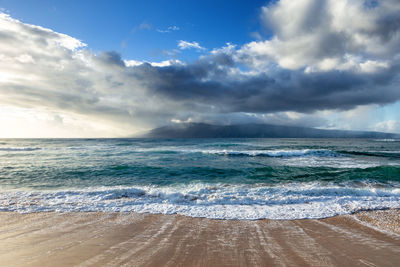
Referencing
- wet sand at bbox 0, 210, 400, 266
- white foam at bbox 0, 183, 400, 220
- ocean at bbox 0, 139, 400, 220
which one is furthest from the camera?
ocean at bbox 0, 139, 400, 220

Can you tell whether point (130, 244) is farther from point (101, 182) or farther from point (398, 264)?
point (101, 182)

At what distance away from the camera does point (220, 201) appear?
7.38 metres

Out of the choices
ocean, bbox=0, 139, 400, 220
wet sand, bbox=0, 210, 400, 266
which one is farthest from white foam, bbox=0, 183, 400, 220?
wet sand, bbox=0, 210, 400, 266

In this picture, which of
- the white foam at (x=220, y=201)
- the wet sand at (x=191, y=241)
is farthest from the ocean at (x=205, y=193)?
the wet sand at (x=191, y=241)

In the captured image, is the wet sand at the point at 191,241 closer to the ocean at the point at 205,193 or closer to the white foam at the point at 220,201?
the white foam at the point at 220,201

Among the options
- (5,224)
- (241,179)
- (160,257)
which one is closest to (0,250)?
(5,224)

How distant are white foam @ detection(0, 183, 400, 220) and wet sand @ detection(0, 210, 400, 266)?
0.54 metres

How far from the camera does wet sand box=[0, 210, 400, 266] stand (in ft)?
11.6

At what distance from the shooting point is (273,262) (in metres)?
3.48

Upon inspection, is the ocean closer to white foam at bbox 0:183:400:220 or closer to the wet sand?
white foam at bbox 0:183:400:220

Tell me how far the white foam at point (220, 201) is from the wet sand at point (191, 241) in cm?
54

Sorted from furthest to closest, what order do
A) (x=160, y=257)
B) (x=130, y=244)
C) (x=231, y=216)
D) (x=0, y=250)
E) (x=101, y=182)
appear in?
(x=101, y=182), (x=231, y=216), (x=130, y=244), (x=0, y=250), (x=160, y=257)

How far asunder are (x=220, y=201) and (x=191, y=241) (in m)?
3.31

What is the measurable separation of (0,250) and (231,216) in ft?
18.0
